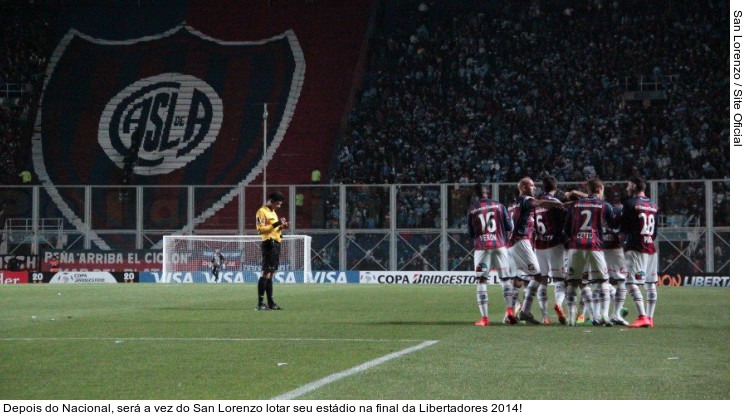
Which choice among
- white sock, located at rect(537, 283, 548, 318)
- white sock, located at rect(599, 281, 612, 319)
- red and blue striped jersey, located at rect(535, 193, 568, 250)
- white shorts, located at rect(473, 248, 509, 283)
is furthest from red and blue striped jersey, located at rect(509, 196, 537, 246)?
white sock, located at rect(599, 281, 612, 319)

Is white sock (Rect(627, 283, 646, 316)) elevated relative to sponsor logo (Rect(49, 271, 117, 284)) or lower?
elevated

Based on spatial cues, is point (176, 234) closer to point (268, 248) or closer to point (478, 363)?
point (268, 248)

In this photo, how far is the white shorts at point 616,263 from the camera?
1731 centimetres

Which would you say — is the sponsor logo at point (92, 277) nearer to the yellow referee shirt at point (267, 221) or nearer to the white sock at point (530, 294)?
the yellow referee shirt at point (267, 221)

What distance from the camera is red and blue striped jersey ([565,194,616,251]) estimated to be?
17.2 meters

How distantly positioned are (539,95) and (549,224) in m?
29.3

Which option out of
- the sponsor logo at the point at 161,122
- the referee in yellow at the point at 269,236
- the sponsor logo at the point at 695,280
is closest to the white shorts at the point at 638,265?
the referee in yellow at the point at 269,236

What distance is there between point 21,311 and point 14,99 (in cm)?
3186

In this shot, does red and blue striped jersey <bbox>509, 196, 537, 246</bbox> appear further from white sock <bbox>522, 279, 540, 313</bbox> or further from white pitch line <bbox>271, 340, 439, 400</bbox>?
white pitch line <bbox>271, 340, 439, 400</bbox>

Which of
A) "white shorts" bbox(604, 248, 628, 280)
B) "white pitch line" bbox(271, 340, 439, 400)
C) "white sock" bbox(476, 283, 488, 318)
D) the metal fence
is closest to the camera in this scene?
"white pitch line" bbox(271, 340, 439, 400)

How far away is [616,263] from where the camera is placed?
17.4 metres

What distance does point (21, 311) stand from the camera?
21.4 m
